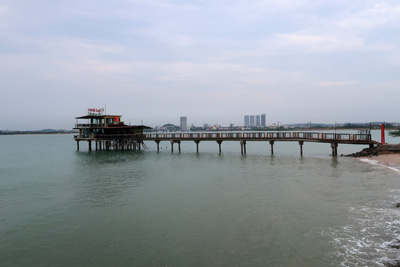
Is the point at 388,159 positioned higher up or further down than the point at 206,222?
higher up

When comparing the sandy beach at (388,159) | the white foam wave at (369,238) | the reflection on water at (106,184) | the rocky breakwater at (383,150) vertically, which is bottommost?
the reflection on water at (106,184)

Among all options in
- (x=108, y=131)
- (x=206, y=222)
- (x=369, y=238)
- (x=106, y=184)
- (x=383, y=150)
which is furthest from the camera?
(x=108, y=131)

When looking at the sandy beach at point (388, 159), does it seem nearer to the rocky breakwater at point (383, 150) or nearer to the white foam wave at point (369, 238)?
the rocky breakwater at point (383, 150)

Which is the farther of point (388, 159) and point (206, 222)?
point (388, 159)

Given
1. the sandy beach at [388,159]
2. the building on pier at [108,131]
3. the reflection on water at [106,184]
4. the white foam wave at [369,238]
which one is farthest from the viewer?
the building on pier at [108,131]

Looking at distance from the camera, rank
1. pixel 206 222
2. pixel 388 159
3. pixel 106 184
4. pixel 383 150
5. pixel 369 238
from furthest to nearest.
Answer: pixel 383 150 < pixel 388 159 < pixel 106 184 < pixel 206 222 < pixel 369 238

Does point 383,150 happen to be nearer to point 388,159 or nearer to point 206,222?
point 388,159

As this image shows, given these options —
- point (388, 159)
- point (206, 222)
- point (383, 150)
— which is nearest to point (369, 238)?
point (206, 222)

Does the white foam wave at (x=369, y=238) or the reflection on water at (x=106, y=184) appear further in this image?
the reflection on water at (x=106, y=184)

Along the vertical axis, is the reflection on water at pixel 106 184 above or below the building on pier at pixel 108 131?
below

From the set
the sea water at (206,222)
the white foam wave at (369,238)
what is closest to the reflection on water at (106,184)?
the sea water at (206,222)

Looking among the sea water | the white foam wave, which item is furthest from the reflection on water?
the white foam wave

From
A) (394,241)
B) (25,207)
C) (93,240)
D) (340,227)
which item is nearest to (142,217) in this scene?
(93,240)

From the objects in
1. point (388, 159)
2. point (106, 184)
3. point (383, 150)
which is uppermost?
point (383, 150)
